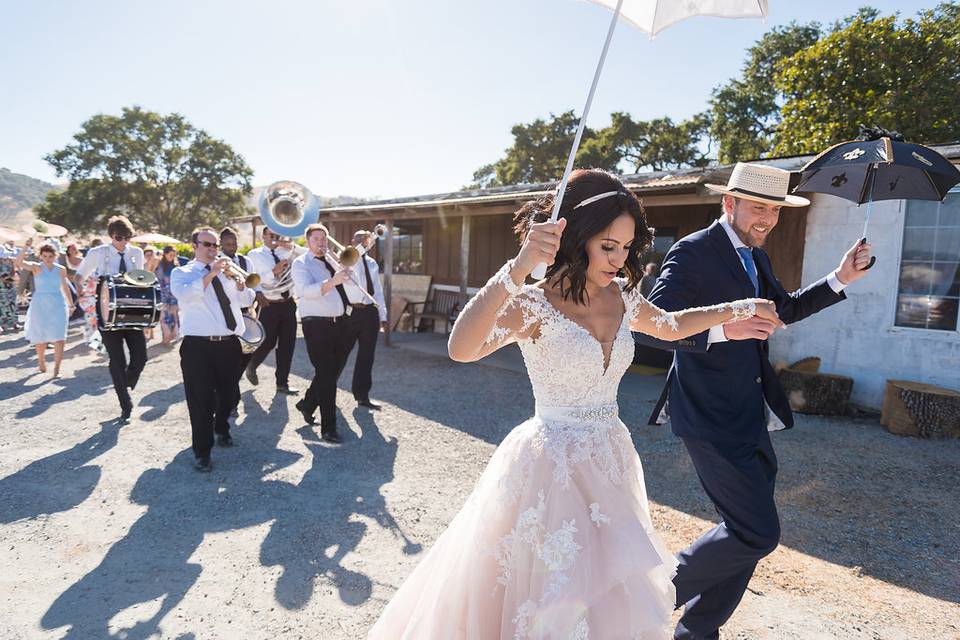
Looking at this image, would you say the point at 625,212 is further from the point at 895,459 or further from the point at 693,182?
the point at 693,182

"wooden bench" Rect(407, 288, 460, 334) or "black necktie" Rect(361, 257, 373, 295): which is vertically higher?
"black necktie" Rect(361, 257, 373, 295)

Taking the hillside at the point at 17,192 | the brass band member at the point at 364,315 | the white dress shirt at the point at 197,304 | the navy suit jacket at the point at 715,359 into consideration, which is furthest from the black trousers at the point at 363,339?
the hillside at the point at 17,192

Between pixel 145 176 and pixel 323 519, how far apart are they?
3944cm

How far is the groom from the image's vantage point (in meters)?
2.36

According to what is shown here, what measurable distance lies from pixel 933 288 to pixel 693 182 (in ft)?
10.4

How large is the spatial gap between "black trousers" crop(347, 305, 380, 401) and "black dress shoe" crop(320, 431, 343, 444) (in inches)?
36.6

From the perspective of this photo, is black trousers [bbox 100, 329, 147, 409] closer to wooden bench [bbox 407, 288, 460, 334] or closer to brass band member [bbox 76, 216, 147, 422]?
brass band member [bbox 76, 216, 147, 422]

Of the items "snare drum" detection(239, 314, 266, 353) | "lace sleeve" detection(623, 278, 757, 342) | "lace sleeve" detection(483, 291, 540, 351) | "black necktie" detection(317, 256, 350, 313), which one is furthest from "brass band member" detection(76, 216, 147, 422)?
"lace sleeve" detection(623, 278, 757, 342)

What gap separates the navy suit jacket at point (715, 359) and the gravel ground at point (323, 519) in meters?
1.14

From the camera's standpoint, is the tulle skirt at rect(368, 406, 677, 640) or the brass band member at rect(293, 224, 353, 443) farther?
the brass band member at rect(293, 224, 353, 443)

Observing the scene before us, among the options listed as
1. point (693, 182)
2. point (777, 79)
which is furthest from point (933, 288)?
point (777, 79)

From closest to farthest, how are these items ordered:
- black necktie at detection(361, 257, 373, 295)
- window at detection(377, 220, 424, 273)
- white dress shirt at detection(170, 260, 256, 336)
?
white dress shirt at detection(170, 260, 256, 336) < black necktie at detection(361, 257, 373, 295) < window at detection(377, 220, 424, 273)

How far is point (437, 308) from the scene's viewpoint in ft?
47.1

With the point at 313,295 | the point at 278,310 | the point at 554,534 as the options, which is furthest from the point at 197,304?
the point at 554,534
